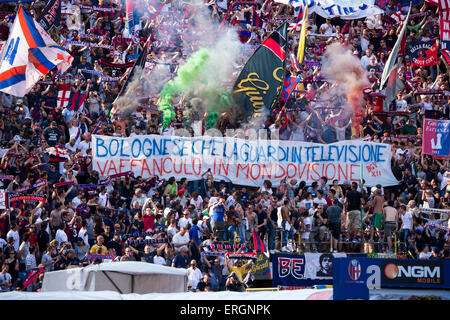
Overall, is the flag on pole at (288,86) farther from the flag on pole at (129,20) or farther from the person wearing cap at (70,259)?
the person wearing cap at (70,259)

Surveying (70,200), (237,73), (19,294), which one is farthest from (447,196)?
(19,294)

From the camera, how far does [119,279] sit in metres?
15.3

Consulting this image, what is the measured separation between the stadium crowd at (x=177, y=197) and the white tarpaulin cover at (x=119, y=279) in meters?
2.76

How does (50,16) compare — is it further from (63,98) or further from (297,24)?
(297,24)

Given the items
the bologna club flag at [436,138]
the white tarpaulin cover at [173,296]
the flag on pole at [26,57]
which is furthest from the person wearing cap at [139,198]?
the white tarpaulin cover at [173,296]

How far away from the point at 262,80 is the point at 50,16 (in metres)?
5.56

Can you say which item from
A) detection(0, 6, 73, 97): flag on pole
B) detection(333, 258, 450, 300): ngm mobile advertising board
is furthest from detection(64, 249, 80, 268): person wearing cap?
detection(333, 258, 450, 300): ngm mobile advertising board

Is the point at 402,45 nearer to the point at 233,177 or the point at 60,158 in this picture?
the point at 233,177

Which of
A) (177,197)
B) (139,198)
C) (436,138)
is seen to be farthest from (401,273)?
(436,138)

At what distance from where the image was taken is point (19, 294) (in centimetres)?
1263

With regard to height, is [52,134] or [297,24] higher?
[297,24]

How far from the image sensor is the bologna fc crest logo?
1442cm

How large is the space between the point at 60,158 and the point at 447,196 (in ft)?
27.6

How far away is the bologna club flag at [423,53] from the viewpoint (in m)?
28.4
